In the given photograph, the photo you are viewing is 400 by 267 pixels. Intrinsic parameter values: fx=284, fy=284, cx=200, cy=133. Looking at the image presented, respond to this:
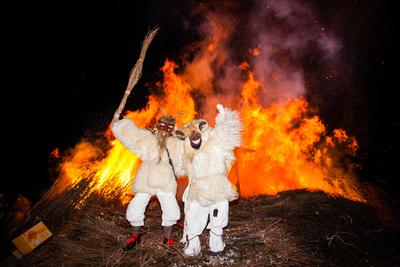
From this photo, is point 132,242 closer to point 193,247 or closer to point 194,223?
point 193,247

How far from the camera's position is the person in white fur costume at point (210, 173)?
15.6 ft

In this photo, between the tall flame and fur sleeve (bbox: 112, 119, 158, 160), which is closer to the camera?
fur sleeve (bbox: 112, 119, 158, 160)

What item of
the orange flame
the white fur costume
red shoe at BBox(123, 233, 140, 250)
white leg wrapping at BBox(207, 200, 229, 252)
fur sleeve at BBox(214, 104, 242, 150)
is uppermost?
the orange flame

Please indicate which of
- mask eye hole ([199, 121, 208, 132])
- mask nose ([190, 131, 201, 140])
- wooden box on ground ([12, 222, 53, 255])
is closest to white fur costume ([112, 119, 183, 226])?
mask nose ([190, 131, 201, 140])

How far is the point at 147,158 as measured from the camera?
5.09 metres

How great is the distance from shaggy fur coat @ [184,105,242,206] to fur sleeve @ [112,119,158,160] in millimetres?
709

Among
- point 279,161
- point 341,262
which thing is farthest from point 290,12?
point 341,262

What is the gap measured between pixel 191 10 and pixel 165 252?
1085cm

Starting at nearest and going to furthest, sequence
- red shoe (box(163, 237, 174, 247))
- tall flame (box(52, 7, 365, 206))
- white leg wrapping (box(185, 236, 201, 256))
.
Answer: white leg wrapping (box(185, 236, 201, 256)) < red shoe (box(163, 237, 174, 247)) < tall flame (box(52, 7, 365, 206))

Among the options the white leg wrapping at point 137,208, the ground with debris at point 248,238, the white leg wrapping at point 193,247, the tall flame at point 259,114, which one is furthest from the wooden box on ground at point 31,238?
the tall flame at point 259,114

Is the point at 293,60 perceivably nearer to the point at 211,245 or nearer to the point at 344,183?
the point at 344,183

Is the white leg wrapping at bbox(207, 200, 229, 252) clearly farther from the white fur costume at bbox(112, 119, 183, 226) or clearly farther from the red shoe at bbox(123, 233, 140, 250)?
the red shoe at bbox(123, 233, 140, 250)

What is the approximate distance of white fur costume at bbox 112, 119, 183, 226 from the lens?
498cm

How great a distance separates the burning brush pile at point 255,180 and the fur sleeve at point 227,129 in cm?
98
